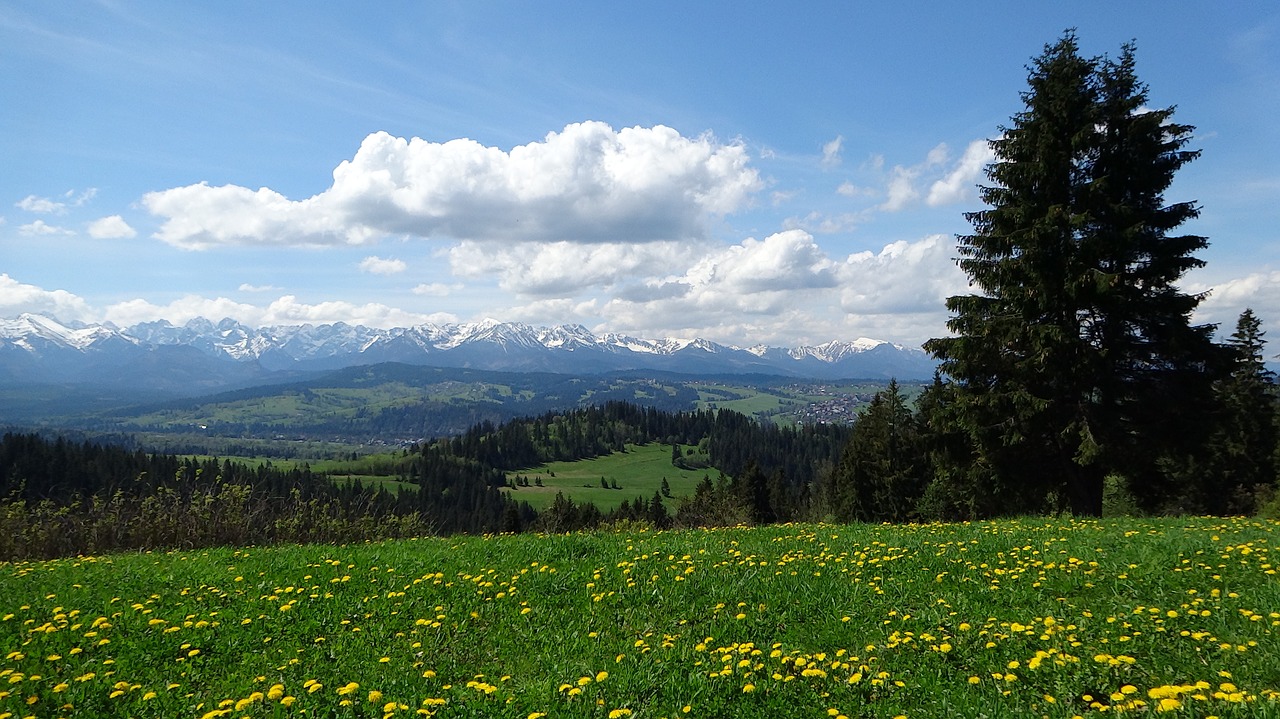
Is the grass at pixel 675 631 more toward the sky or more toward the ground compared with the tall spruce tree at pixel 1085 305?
more toward the ground

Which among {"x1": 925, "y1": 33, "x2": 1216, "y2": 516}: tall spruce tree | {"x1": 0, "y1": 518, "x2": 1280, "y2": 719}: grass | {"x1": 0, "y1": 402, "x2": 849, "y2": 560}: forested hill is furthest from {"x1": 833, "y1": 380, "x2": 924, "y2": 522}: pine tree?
{"x1": 0, "y1": 518, "x2": 1280, "y2": 719}: grass

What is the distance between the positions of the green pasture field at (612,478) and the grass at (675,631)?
10859 centimetres

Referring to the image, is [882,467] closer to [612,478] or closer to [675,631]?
[675,631]

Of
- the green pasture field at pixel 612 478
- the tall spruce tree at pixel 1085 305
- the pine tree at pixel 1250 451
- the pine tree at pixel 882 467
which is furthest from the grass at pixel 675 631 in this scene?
the green pasture field at pixel 612 478

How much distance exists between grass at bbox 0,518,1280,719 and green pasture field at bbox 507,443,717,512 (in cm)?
10859

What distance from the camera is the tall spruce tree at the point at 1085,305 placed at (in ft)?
55.2

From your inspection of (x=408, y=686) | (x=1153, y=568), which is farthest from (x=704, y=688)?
(x=1153, y=568)

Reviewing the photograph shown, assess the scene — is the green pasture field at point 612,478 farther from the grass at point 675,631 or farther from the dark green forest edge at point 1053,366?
the grass at point 675,631

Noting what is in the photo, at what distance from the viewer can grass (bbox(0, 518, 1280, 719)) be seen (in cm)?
507

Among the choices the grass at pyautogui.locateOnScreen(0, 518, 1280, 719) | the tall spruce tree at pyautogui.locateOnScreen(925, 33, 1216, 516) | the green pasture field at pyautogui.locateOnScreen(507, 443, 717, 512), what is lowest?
the green pasture field at pyautogui.locateOnScreen(507, 443, 717, 512)

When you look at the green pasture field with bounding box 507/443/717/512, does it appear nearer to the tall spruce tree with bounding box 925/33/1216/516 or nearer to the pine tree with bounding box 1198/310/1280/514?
the pine tree with bounding box 1198/310/1280/514

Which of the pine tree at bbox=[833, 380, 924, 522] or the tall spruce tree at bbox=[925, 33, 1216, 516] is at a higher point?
the tall spruce tree at bbox=[925, 33, 1216, 516]

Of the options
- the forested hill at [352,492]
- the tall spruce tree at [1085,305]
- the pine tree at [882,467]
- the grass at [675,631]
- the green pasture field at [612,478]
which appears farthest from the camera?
the green pasture field at [612,478]

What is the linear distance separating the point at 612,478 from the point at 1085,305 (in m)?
138
